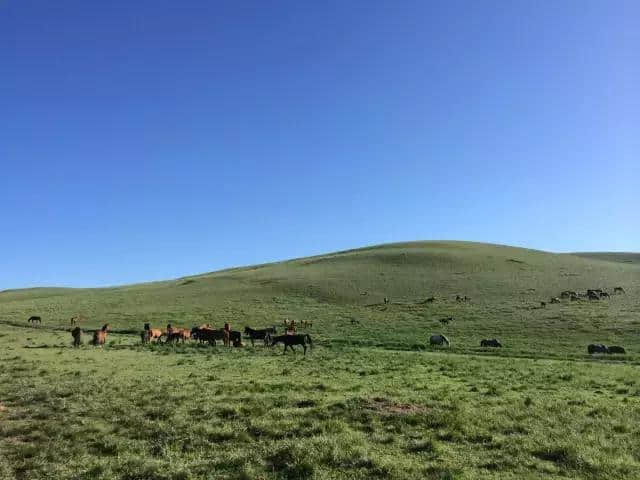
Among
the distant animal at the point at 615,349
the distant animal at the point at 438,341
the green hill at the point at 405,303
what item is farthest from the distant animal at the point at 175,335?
the distant animal at the point at 615,349

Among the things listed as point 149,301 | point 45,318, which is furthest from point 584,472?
point 149,301

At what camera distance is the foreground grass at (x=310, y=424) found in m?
9.47

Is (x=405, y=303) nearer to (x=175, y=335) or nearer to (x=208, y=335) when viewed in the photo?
(x=208, y=335)

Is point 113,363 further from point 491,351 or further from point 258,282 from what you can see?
point 258,282

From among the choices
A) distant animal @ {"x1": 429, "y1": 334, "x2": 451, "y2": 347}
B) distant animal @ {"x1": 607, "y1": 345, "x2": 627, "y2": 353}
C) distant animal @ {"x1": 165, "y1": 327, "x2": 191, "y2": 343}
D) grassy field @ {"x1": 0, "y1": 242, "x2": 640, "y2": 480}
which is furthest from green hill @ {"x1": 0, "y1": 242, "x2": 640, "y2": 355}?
distant animal @ {"x1": 165, "y1": 327, "x2": 191, "y2": 343}

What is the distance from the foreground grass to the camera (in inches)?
373

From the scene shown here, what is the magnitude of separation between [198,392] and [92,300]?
204 feet

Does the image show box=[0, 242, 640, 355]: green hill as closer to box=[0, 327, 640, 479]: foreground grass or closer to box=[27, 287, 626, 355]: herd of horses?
box=[27, 287, 626, 355]: herd of horses

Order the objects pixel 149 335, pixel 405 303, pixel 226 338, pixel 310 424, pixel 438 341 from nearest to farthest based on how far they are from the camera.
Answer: pixel 310 424 → pixel 149 335 → pixel 226 338 → pixel 438 341 → pixel 405 303

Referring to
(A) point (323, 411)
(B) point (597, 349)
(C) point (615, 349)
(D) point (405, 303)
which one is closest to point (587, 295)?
(D) point (405, 303)

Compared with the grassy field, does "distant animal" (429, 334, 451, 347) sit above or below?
below

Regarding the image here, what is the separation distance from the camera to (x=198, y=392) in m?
15.4

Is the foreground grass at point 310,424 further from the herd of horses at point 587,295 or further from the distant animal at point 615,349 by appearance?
the herd of horses at point 587,295

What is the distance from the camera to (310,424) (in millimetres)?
11914
